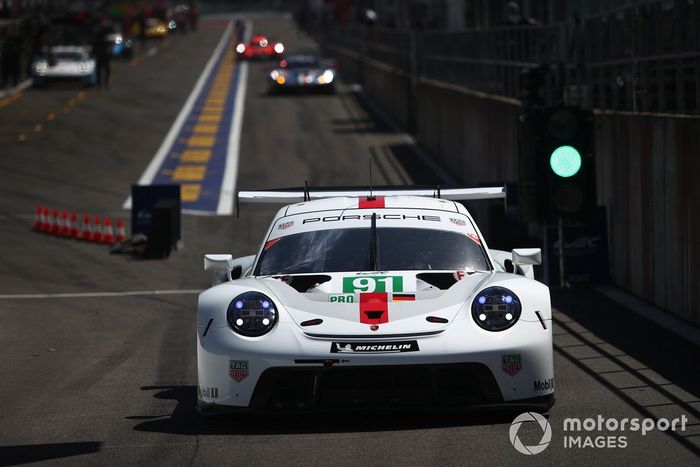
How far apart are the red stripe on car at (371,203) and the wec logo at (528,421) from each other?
2.08m

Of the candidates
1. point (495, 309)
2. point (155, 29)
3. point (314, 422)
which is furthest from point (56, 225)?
point (155, 29)

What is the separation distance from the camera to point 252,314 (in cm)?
816

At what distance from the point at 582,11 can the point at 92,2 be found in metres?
57.4

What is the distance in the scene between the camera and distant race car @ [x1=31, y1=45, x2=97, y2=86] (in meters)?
55.5

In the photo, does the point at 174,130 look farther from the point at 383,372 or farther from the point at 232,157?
the point at 383,372

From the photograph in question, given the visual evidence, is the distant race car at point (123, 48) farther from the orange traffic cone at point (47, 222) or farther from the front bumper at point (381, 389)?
the front bumper at point (381, 389)

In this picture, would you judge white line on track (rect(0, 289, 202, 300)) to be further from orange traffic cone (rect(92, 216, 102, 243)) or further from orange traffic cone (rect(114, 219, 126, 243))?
orange traffic cone (rect(92, 216, 102, 243))

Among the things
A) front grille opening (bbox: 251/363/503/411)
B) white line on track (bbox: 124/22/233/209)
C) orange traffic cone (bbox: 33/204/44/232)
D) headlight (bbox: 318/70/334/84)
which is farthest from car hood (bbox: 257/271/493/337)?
headlight (bbox: 318/70/334/84)

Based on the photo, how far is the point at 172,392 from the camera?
9.88 meters

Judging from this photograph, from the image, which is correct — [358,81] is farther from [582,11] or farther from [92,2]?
[92,2]

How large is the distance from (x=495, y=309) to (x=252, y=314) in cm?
140

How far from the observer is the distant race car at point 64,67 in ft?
182

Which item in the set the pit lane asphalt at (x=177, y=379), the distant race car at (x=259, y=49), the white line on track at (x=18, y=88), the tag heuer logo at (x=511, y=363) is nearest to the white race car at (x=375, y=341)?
the tag heuer logo at (x=511, y=363)

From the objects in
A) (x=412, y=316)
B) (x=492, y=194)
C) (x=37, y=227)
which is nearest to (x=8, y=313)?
(x=492, y=194)
